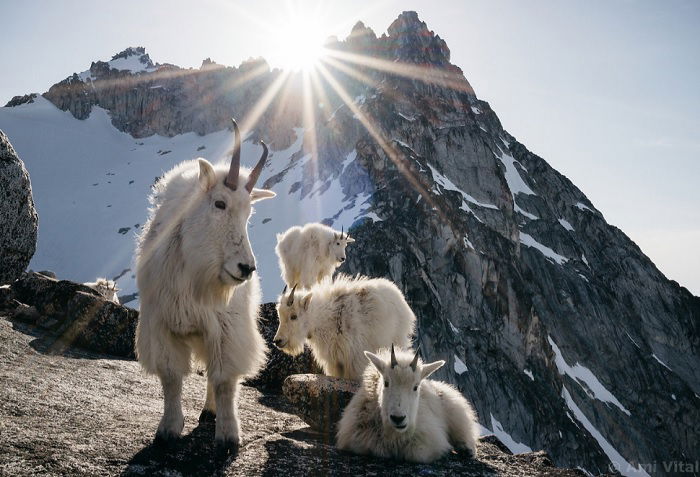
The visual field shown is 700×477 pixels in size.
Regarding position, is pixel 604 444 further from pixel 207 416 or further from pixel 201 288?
pixel 201 288

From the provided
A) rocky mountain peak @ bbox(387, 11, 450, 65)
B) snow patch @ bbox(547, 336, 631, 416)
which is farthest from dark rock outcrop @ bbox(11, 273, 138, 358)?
rocky mountain peak @ bbox(387, 11, 450, 65)

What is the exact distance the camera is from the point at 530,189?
10775cm

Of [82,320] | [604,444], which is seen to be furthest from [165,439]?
[604,444]

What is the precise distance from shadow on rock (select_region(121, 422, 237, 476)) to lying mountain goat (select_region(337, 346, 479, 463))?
1.50 meters

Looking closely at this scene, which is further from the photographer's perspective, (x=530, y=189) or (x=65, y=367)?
(x=530, y=189)

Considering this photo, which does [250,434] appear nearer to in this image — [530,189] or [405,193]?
[405,193]

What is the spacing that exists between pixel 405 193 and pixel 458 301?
15417 millimetres

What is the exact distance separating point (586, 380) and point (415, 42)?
7252cm

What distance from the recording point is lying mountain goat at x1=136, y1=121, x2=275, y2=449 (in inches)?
168

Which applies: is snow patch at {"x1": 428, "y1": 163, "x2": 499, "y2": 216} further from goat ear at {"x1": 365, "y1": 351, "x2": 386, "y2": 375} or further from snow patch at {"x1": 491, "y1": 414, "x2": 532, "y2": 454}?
goat ear at {"x1": 365, "y1": 351, "x2": 386, "y2": 375}

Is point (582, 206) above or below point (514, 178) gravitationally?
below

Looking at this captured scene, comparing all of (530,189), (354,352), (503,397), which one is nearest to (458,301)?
(503,397)

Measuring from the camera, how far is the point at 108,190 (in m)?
108

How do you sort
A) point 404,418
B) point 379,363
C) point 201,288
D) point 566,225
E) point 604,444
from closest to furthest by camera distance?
point 201,288 → point 404,418 → point 379,363 → point 604,444 → point 566,225
